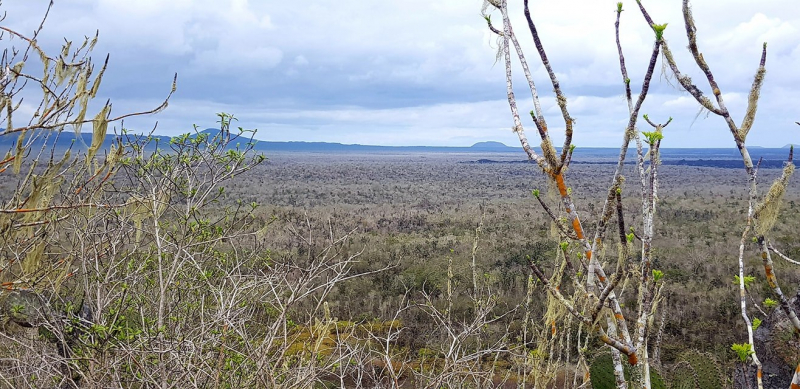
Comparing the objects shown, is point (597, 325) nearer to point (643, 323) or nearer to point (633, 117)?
point (643, 323)

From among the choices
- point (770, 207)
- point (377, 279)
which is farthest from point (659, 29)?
point (377, 279)

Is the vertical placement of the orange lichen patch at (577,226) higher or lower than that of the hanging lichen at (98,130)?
lower

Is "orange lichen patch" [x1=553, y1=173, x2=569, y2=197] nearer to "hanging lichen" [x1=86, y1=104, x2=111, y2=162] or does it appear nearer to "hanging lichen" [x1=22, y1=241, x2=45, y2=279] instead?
"hanging lichen" [x1=86, y1=104, x2=111, y2=162]

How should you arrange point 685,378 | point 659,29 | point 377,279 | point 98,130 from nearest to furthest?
point 659,29 → point 98,130 → point 685,378 → point 377,279

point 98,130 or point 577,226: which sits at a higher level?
point 98,130

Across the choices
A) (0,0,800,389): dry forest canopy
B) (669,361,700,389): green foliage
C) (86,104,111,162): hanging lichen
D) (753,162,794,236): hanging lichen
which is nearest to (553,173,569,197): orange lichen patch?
(0,0,800,389): dry forest canopy

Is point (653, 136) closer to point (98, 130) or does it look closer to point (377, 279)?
A: point (98, 130)

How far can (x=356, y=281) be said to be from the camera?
1220 cm

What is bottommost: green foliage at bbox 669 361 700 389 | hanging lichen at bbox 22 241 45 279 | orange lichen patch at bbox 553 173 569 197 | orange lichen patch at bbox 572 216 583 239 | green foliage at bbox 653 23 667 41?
green foliage at bbox 669 361 700 389

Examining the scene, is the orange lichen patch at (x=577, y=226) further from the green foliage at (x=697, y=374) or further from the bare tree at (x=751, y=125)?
the green foliage at (x=697, y=374)

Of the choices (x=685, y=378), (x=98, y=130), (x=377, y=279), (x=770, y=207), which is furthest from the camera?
(x=377, y=279)

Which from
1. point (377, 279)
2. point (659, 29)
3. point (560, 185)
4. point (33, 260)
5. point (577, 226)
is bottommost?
point (377, 279)

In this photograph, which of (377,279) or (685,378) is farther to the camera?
(377,279)

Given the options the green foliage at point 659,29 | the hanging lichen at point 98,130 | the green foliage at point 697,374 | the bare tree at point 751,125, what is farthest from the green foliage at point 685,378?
the hanging lichen at point 98,130
